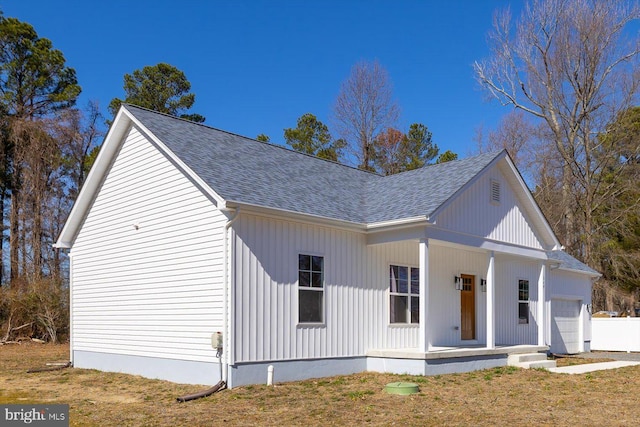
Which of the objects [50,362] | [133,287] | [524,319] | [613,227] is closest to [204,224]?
[133,287]

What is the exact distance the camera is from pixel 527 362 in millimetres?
15672

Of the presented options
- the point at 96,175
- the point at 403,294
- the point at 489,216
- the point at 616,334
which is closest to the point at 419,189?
the point at 489,216

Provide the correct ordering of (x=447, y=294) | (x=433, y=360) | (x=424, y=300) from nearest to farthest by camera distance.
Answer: (x=433, y=360) < (x=424, y=300) < (x=447, y=294)

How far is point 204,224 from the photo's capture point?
12.4m

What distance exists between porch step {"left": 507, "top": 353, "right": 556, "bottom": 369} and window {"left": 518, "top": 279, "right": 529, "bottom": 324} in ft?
10.7

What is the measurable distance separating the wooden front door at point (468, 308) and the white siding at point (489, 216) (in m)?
1.86

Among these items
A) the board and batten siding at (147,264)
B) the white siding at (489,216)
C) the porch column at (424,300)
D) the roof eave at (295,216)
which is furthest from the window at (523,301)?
the board and batten siding at (147,264)

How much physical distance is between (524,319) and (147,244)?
1197 cm

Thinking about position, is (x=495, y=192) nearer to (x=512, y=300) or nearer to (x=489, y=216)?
(x=489, y=216)

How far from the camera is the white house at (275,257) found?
12.1m

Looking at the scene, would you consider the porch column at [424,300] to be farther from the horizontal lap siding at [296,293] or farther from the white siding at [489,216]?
the horizontal lap siding at [296,293]

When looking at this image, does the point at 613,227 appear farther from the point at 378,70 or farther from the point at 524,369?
the point at 524,369

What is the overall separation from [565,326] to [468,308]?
647 centimetres

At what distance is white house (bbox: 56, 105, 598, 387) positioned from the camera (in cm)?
1209
